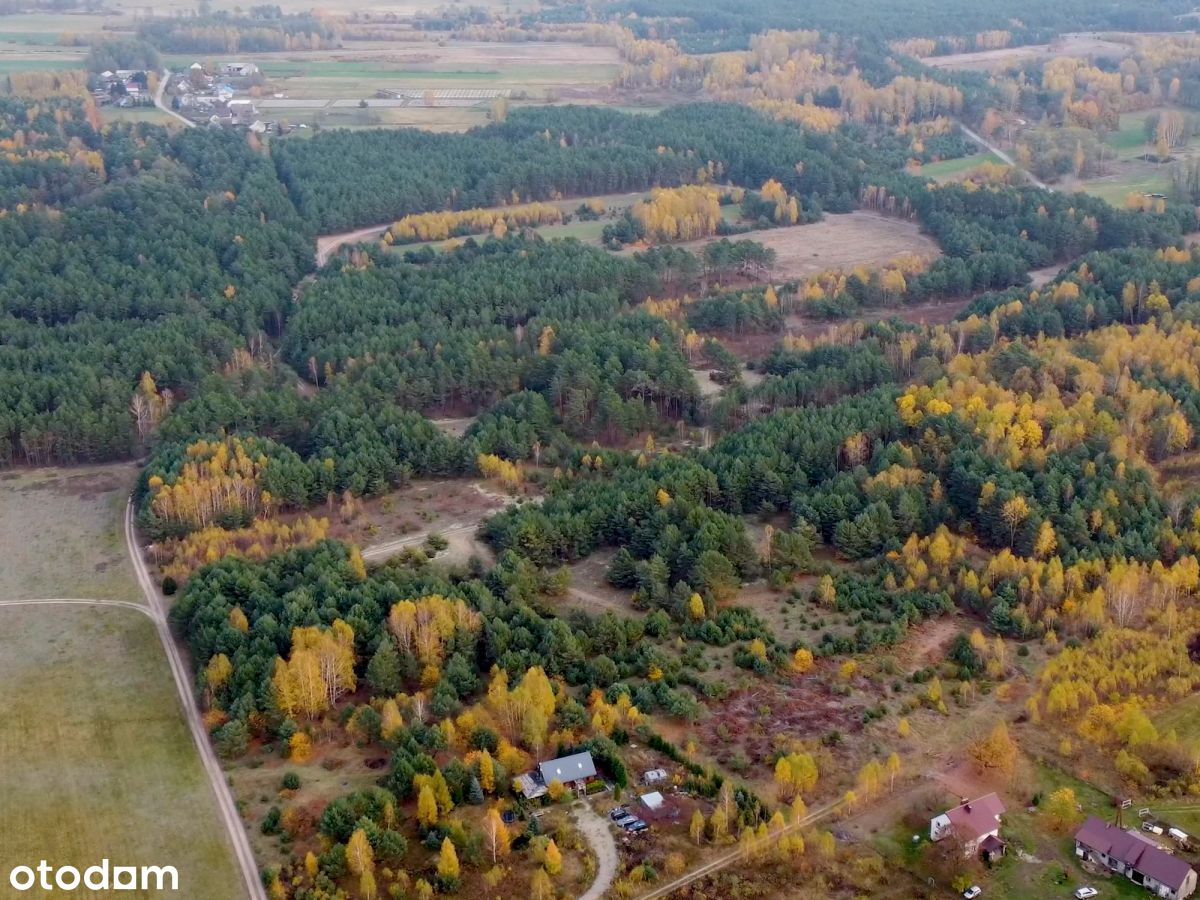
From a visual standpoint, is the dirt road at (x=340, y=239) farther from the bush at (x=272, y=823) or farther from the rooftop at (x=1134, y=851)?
the rooftop at (x=1134, y=851)

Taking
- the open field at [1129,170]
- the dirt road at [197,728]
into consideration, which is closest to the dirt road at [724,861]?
the dirt road at [197,728]

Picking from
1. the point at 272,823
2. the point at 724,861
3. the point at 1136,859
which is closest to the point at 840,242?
the point at 1136,859

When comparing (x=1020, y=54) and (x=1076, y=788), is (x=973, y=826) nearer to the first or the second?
(x=1076, y=788)

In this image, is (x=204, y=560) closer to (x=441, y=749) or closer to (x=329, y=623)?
(x=329, y=623)

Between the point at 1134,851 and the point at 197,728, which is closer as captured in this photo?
the point at 1134,851

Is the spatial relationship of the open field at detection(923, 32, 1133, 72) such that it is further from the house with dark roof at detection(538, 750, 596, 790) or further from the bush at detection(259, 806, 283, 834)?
the bush at detection(259, 806, 283, 834)
